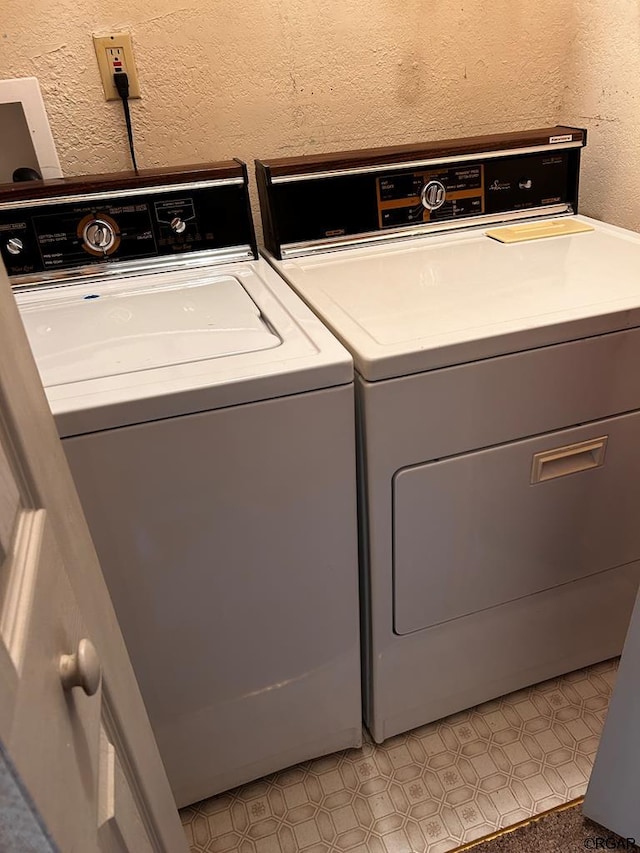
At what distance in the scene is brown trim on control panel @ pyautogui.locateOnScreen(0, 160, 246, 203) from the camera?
1.24 metres

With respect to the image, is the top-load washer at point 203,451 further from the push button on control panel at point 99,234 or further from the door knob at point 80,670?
the door knob at point 80,670

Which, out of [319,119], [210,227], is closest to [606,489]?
[210,227]

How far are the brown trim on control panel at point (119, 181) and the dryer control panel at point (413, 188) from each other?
95mm

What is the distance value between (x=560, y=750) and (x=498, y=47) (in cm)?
164

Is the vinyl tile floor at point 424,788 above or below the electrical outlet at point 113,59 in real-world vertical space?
below

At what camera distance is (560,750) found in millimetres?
1392

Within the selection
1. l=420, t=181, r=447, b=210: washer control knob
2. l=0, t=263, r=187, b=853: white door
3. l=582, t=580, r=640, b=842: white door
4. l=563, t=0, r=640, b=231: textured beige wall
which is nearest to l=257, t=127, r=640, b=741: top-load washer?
l=420, t=181, r=447, b=210: washer control knob

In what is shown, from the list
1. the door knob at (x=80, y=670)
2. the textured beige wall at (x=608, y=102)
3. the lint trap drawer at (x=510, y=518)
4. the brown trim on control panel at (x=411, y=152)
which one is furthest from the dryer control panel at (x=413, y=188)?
the door knob at (x=80, y=670)

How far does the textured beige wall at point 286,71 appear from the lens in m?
1.34

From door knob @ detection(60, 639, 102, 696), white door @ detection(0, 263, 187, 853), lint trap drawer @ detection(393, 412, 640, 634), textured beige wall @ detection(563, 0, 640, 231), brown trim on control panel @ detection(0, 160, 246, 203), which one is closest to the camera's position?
white door @ detection(0, 263, 187, 853)

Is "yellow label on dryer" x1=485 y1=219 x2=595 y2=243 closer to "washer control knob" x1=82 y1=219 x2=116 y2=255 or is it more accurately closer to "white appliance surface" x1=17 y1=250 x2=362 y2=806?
"white appliance surface" x1=17 y1=250 x2=362 y2=806

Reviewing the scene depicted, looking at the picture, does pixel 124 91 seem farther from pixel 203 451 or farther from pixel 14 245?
pixel 203 451

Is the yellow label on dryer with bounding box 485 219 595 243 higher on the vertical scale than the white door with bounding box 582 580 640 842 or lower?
higher

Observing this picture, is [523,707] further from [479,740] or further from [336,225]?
[336,225]
